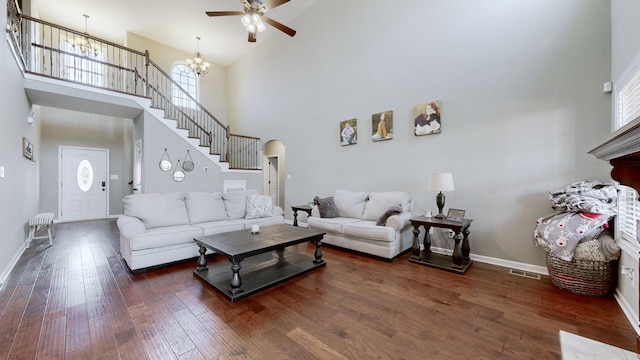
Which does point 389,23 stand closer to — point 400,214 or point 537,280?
point 400,214

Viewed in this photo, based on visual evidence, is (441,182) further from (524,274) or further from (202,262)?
(202,262)

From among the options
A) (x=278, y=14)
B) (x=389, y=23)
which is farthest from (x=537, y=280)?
(x=278, y=14)

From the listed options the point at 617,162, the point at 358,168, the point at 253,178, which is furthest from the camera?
the point at 253,178

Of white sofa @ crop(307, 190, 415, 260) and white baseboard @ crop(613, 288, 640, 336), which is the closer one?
white baseboard @ crop(613, 288, 640, 336)

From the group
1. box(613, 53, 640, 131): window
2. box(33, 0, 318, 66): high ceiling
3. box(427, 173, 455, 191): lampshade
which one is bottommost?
box(427, 173, 455, 191): lampshade

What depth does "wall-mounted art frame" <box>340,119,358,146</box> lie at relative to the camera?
509 centimetres

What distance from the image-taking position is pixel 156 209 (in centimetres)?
370

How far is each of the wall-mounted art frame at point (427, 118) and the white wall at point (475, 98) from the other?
0.10 meters

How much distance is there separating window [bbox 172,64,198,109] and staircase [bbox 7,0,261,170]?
30 millimetres

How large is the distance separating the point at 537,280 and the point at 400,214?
1.72 m

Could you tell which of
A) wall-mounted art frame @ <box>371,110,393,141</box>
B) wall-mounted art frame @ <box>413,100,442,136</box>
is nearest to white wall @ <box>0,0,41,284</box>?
wall-mounted art frame @ <box>371,110,393,141</box>

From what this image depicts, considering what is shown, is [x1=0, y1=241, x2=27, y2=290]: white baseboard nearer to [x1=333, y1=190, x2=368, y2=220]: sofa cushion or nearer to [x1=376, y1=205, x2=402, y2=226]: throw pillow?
[x1=333, y1=190, x2=368, y2=220]: sofa cushion

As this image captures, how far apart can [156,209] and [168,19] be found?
585 centimetres

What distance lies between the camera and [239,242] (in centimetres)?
292
